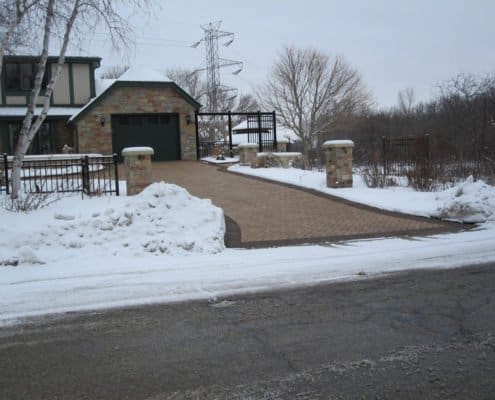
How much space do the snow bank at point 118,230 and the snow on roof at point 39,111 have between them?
17.7 meters

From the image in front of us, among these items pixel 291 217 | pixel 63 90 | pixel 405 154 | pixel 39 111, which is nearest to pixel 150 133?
pixel 63 90

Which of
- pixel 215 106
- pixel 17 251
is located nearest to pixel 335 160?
pixel 17 251

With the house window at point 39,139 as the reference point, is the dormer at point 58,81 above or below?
above

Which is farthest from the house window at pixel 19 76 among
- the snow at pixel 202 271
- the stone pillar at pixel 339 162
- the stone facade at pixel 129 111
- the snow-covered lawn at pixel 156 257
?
the snow at pixel 202 271

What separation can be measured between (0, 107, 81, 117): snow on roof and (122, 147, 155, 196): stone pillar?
1481 cm

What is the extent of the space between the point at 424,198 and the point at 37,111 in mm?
20422

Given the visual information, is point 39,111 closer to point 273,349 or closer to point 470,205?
point 470,205

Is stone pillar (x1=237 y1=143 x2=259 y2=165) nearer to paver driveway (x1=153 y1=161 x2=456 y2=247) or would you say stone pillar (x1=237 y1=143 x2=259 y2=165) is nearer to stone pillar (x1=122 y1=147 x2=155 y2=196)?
paver driveway (x1=153 y1=161 x2=456 y2=247)

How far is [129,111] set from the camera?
26.2 meters

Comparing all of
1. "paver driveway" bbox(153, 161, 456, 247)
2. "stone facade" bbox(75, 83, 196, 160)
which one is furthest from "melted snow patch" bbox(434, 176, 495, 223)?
"stone facade" bbox(75, 83, 196, 160)

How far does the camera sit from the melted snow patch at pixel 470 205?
10.9 m

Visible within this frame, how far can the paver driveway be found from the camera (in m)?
9.91

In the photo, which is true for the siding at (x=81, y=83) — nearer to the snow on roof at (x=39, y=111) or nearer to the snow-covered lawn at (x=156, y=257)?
Result: the snow on roof at (x=39, y=111)

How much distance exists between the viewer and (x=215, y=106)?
48.0 metres
